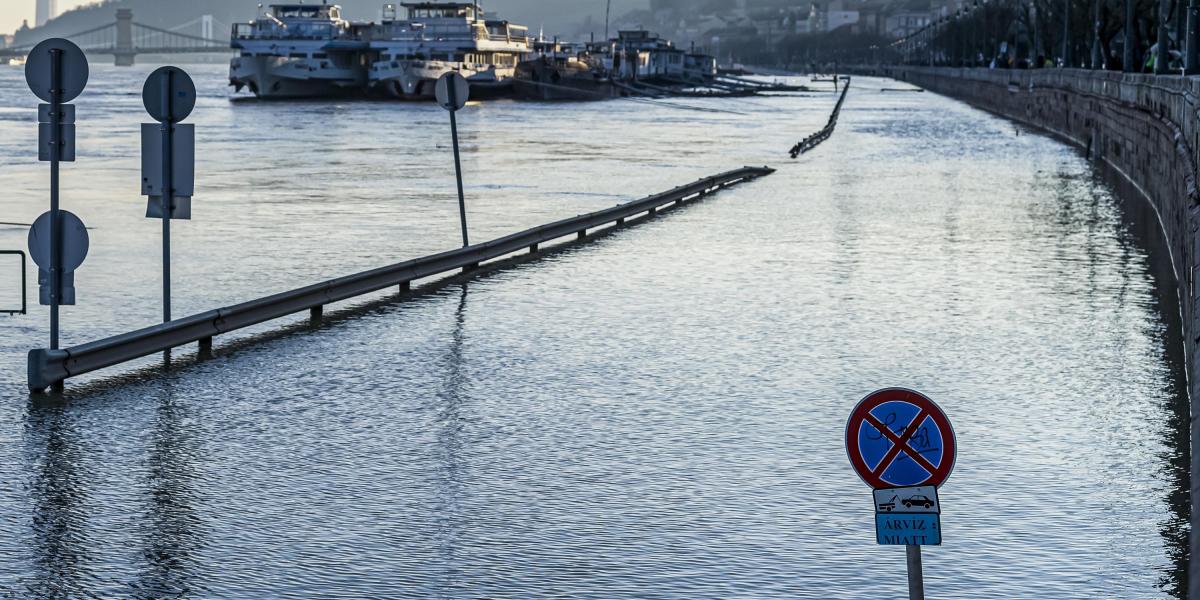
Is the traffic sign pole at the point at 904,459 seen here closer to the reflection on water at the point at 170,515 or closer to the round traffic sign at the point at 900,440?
the round traffic sign at the point at 900,440

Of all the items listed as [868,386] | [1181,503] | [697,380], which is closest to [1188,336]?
[868,386]

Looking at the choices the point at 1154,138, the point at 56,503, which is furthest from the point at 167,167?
the point at 1154,138

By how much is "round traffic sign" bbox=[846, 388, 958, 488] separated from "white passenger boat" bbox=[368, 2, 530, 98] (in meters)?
114

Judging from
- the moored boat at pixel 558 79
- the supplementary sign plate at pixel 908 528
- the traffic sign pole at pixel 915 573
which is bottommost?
the traffic sign pole at pixel 915 573

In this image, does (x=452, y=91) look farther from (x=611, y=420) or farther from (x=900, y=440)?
(x=900, y=440)

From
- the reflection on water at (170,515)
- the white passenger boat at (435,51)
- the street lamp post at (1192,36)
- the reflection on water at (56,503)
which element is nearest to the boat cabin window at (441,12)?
the white passenger boat at (435,51)

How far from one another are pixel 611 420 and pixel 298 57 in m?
117

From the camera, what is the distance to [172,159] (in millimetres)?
12891

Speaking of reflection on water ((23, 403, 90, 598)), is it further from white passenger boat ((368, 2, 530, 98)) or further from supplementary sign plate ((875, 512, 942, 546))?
white passenger boat ((368, 2, 530, 98))

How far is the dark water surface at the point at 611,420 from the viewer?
7031 mm

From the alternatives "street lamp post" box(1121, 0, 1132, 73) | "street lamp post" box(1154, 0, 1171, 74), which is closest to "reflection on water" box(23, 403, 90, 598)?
"street lamp post" box(1154, 0, 1171, 74)

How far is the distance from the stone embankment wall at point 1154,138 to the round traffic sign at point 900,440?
1.00m

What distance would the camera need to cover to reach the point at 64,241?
11.3 meters

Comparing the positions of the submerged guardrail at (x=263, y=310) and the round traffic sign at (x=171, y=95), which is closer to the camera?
the submerged guardrail at (x=263, y=310)
